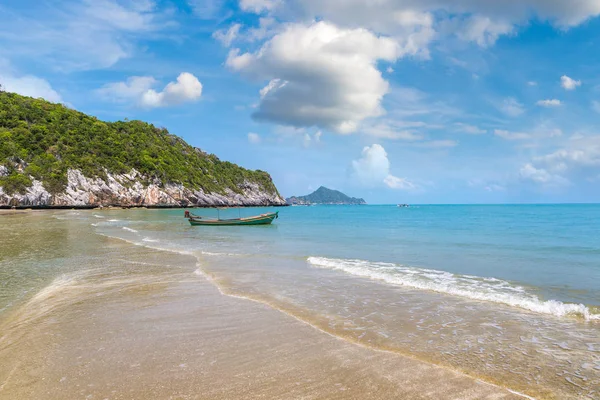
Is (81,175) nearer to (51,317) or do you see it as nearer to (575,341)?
(51,317)

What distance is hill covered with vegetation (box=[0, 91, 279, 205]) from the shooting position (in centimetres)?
7150

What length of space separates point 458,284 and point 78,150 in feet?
316

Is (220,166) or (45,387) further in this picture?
(220,166)

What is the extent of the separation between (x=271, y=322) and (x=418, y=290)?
201 inches

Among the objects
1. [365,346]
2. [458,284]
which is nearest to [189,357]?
[365,346]

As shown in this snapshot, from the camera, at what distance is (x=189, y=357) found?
5113 millimetres

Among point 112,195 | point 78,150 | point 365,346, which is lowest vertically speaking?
point 365,346

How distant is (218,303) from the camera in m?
8.19

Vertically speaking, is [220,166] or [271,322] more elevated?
[220,166]

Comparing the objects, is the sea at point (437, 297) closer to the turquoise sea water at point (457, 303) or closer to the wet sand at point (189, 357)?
the turquoise sea water at point (457, 303)

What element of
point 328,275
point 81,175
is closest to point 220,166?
point 81,175

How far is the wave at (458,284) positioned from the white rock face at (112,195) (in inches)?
3023

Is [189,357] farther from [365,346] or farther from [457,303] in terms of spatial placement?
[457,303]

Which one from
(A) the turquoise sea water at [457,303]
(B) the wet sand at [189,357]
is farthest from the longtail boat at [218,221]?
(B) the wet sand at [189,357]
